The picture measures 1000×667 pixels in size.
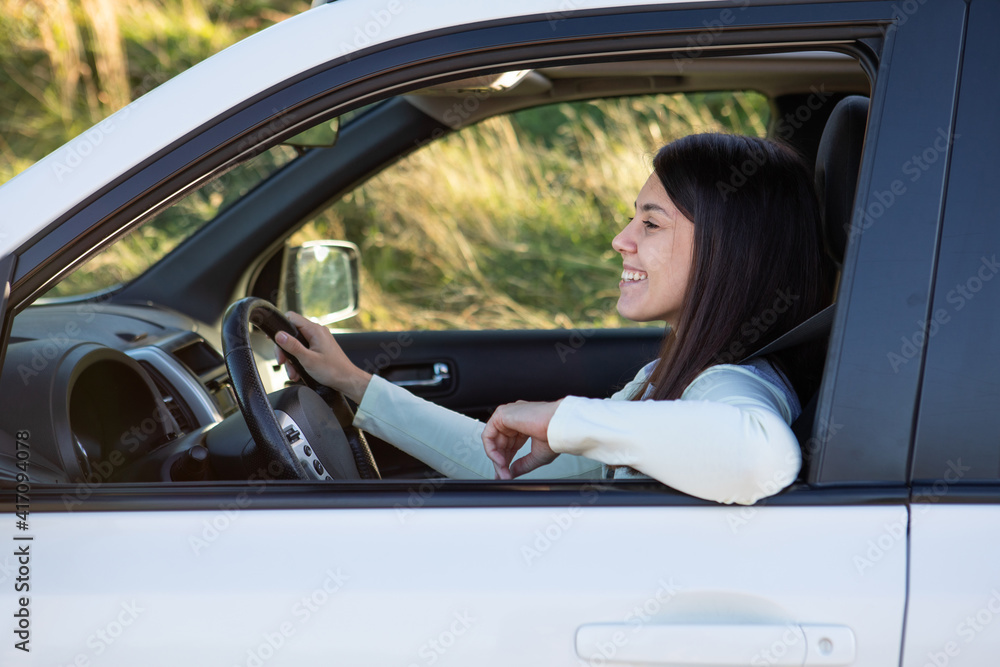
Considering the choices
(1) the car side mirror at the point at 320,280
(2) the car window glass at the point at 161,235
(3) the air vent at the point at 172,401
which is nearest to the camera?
(3) the air vent at the point at 172,401

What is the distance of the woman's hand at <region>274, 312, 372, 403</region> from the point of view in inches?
75.6

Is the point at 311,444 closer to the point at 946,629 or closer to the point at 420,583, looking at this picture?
the point at 420,583

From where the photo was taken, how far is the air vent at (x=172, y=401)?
1.91m

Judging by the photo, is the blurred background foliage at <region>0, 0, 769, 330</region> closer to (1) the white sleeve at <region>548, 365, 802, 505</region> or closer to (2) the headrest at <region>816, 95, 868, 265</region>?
(2) the headrest at <region>816, 95, 868, 265</region>

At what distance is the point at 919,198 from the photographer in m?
1.09

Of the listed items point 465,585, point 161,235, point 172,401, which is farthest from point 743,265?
point 161,235

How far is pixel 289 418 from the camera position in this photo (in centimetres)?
156

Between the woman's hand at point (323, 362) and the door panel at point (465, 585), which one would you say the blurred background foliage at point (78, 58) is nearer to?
the woman's hand at point (323, 362)

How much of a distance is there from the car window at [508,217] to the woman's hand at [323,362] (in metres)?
3.19

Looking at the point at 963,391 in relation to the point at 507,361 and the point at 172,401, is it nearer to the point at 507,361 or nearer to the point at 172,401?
the point at 172,401

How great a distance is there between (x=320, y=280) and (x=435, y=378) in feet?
1.47

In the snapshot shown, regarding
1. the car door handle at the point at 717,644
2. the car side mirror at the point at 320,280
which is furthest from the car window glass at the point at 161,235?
the car door handle at the point at 717,644

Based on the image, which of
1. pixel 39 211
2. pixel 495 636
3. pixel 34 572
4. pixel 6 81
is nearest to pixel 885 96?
pixel 495 636

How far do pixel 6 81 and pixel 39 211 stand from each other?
6852mm
